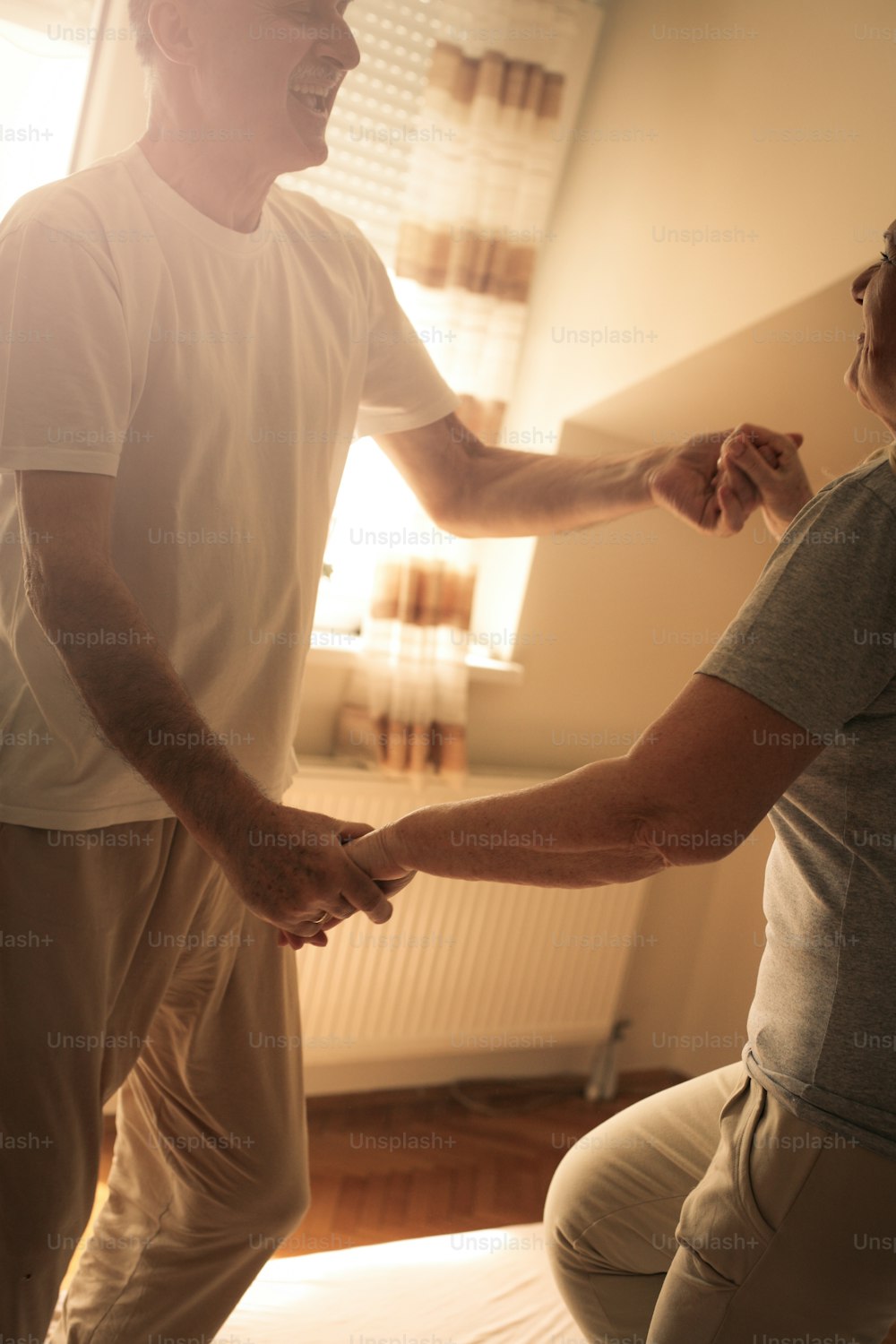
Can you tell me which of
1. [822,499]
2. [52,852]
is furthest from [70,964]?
[822,499]

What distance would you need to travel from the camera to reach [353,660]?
9.27ft

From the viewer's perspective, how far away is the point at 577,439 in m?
3.02

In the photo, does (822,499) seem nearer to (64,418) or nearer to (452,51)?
(64,418)

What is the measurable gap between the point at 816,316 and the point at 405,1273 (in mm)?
2083

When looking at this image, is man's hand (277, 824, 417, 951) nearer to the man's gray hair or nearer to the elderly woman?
the elderly woman

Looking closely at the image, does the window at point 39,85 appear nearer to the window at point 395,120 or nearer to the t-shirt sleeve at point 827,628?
the window at point 395,120

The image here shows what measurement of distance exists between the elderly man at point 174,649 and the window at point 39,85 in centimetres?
97

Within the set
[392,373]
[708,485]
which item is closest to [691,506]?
[708,485]

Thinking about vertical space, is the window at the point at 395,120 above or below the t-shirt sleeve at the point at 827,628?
above

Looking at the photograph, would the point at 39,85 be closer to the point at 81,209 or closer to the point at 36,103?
the point at 36,103

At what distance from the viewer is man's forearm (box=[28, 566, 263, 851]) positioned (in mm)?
1254

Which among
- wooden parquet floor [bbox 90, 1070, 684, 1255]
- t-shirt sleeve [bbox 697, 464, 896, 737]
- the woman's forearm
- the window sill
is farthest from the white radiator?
t-shirt sleeve [bbox 697, 464, 896, 737]

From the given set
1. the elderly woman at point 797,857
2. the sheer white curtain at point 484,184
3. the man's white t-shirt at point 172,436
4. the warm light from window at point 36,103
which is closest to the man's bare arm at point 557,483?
the man's white t-shirt at point 172,436

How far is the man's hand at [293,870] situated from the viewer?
129 cm
